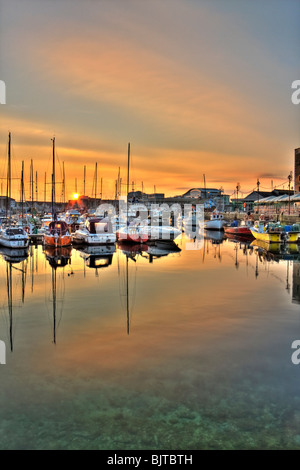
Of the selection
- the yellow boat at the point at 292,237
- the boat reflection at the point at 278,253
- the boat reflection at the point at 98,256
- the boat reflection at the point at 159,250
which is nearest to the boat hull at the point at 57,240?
the boat reflection at the point at 98,256

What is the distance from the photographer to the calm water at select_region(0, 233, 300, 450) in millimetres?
6246

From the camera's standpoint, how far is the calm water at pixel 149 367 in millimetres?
6246

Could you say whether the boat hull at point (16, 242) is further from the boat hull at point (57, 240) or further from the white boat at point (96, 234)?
the white boat at point (96, 234)

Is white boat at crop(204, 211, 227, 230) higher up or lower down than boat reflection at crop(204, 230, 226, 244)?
higher up

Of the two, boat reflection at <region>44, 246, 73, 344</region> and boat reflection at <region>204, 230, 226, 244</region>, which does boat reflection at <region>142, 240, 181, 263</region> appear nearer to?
boat reflection at <region>44, 246, 73, 344</region>

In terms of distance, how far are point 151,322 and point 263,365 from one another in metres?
4.51

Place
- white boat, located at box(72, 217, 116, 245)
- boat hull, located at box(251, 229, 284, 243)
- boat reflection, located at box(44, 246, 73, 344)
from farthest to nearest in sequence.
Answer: boat hull, located at box(251, 229, 284, 243) < white boat, located at box(72, 217, 116, 245) < boat reflection, located at box(44, 246, 73, 344)


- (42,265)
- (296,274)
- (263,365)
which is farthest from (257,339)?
(42,265)

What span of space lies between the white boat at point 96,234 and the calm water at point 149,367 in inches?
767

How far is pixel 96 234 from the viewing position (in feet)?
125

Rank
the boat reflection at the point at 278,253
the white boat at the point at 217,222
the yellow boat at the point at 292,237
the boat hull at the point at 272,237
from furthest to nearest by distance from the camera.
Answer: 1. the white boat at the point at 217,222
2. the yellow boat at the point at 292,237
3. the boat hull at the point at 272,237
4. the boat reflection at the point at 278,253

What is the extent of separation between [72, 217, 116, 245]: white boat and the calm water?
19.5m

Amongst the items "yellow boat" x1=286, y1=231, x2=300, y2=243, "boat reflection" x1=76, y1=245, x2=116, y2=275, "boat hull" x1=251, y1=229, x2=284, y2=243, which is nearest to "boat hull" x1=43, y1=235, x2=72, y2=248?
"boat reflection" x1=76, y1=245, x2=116, y2=275
